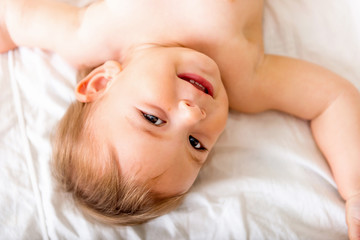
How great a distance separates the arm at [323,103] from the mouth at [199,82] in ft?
0.58

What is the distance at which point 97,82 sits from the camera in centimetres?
99

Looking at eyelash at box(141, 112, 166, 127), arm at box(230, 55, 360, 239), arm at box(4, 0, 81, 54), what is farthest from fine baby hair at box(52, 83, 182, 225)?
arm at box(230, 55, 360, 239)

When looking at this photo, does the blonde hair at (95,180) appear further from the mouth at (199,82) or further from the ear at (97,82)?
the mouth at (199,82)

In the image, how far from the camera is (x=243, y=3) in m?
1.02

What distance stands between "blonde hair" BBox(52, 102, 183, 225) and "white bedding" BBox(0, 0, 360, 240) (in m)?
0.05

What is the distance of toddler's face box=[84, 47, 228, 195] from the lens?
32.7 inches

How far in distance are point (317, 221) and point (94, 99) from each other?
713mm

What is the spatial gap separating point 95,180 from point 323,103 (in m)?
0.69

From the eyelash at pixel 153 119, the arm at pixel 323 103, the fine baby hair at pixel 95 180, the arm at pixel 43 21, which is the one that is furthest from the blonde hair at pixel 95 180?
the arm at pixel 323 103

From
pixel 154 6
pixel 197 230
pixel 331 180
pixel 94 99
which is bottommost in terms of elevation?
pixel 197 230

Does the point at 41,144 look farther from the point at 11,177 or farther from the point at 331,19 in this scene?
the point at 331,19

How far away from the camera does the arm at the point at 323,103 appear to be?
100 cm

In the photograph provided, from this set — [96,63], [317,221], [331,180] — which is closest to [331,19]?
[331,180]

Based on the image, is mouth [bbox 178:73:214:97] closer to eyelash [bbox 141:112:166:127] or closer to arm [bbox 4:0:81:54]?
eyelash [bbox 141:112:166:127]
